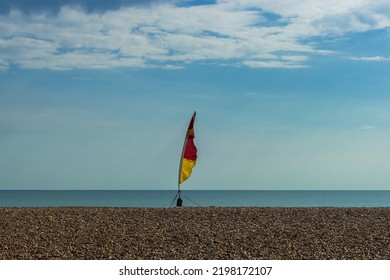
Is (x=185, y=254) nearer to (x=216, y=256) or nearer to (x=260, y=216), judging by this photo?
(x=216, y=256)

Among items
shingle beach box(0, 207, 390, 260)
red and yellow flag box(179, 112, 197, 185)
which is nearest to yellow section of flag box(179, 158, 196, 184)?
red and yellow flag box(179, 112, 197, 185)

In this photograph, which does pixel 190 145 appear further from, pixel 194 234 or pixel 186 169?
pixel 194 234

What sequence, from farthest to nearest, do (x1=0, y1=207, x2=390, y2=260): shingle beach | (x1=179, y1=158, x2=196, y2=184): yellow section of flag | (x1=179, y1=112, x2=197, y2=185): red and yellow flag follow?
(x1=179, y1=158, x2=196, y2=184): yellow section of flag, (x1=179, y1=112, x2=197, y2=185): red and yellow flag, (x1=0, y1=207, x2=390, y2=260): shingle beach

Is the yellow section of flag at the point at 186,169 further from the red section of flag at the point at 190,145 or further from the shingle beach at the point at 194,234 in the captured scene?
the shingle beach at the point at 194,234

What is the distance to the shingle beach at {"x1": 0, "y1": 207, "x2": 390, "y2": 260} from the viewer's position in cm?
1515

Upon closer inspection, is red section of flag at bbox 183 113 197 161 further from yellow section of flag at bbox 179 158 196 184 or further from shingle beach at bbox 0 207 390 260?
shingle beach at bbox 0 207 390 260

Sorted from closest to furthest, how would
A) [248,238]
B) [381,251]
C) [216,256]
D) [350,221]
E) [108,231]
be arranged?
1. [216,256]
2. [381,251]
3. [248,238]
4. [108,231]
5. [350,221]

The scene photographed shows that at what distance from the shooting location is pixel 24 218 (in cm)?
2114

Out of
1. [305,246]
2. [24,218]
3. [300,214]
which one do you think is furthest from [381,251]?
[24,218]

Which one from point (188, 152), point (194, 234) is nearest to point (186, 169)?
point (188, 152)

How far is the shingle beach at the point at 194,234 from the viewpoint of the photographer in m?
15.1

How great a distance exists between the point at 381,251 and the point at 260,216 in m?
6.12

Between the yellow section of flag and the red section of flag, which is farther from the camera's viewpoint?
the yellow section of flag

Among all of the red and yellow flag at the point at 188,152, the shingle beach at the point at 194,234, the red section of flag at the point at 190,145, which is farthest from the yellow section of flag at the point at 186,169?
the shingle beach at the point at 194,234
